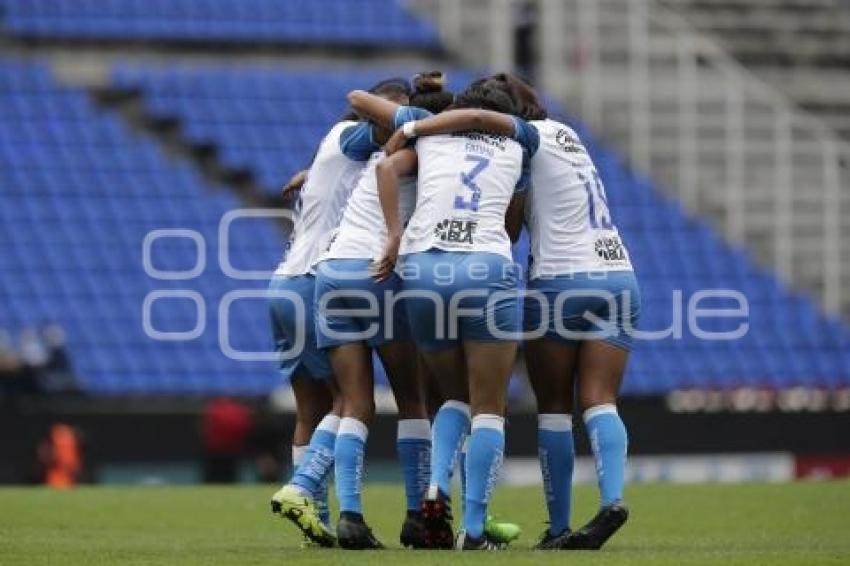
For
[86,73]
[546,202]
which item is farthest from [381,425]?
[546,202]

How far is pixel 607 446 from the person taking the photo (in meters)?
10.1

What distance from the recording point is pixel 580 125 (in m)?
30.0

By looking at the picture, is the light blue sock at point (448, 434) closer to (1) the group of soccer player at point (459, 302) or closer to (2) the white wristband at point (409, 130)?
(1) the group of soccer player at point (459, 302)

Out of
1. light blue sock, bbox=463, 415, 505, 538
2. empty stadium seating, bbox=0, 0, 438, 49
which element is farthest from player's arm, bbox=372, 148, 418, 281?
empty stadium seating, bbox=0, 0, 438, 49

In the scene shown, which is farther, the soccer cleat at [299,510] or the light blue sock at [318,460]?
the light blue sock at [318,460]

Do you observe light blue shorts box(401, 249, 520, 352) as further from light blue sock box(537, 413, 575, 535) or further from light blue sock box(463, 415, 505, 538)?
light blue sock box(537, 413, 575, 535)

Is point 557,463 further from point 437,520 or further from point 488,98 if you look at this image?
point 488,98

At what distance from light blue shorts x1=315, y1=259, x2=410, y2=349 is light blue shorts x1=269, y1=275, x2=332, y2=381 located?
444 millimetres

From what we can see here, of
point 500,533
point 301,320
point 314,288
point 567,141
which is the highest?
point 567,141

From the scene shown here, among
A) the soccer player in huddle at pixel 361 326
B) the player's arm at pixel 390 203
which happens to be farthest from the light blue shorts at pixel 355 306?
the player's arm at pixel 390 203

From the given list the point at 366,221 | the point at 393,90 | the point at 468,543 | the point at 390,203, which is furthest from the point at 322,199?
the point at 468,543

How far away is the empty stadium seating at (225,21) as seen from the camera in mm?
28578

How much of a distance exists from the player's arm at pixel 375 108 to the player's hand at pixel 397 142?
5.8 inches

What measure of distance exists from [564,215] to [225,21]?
19797mm
